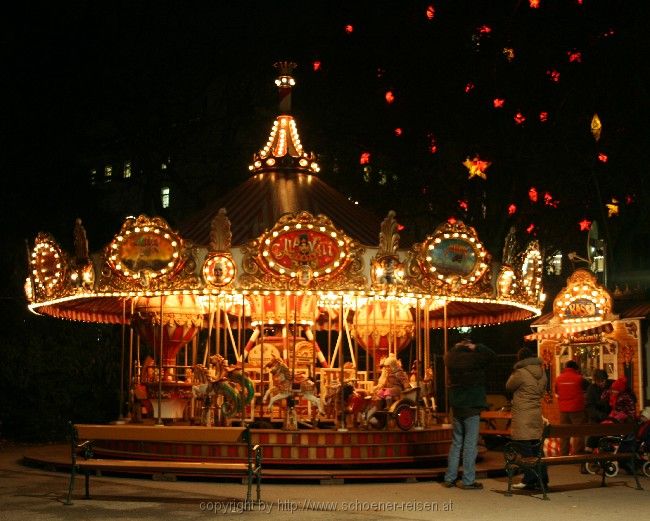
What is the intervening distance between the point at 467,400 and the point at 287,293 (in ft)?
12.7

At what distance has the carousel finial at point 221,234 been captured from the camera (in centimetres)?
1633

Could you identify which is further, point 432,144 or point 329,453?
point 432,144

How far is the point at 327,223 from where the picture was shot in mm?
16266

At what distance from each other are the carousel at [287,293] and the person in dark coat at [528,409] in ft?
9.71

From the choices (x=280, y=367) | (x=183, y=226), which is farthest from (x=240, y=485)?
(x=183, y=226)

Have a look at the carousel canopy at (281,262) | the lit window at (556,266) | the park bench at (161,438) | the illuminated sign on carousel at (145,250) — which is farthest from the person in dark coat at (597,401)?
the lit window at (556,266)

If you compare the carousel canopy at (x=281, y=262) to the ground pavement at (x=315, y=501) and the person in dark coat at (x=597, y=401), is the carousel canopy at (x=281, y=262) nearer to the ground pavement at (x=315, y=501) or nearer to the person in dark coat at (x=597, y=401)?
the person in dark coat at (x=597, y=401)

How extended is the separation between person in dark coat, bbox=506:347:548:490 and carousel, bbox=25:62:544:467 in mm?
2959

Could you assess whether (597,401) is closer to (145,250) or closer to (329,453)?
(329,453)

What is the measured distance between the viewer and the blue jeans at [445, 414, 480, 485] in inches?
540

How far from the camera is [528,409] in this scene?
1351 centimetres

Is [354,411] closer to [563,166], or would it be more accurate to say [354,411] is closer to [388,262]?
[388,262]

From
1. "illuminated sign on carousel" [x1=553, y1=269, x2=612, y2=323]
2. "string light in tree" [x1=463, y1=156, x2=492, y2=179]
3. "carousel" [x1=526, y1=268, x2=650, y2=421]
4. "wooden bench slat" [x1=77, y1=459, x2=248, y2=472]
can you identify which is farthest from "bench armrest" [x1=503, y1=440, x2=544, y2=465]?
"string light in tree" [x1=463, y1=156, x2=492, y2=179]

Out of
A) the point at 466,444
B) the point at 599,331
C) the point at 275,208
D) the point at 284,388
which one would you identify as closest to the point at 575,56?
the point at 599,331
